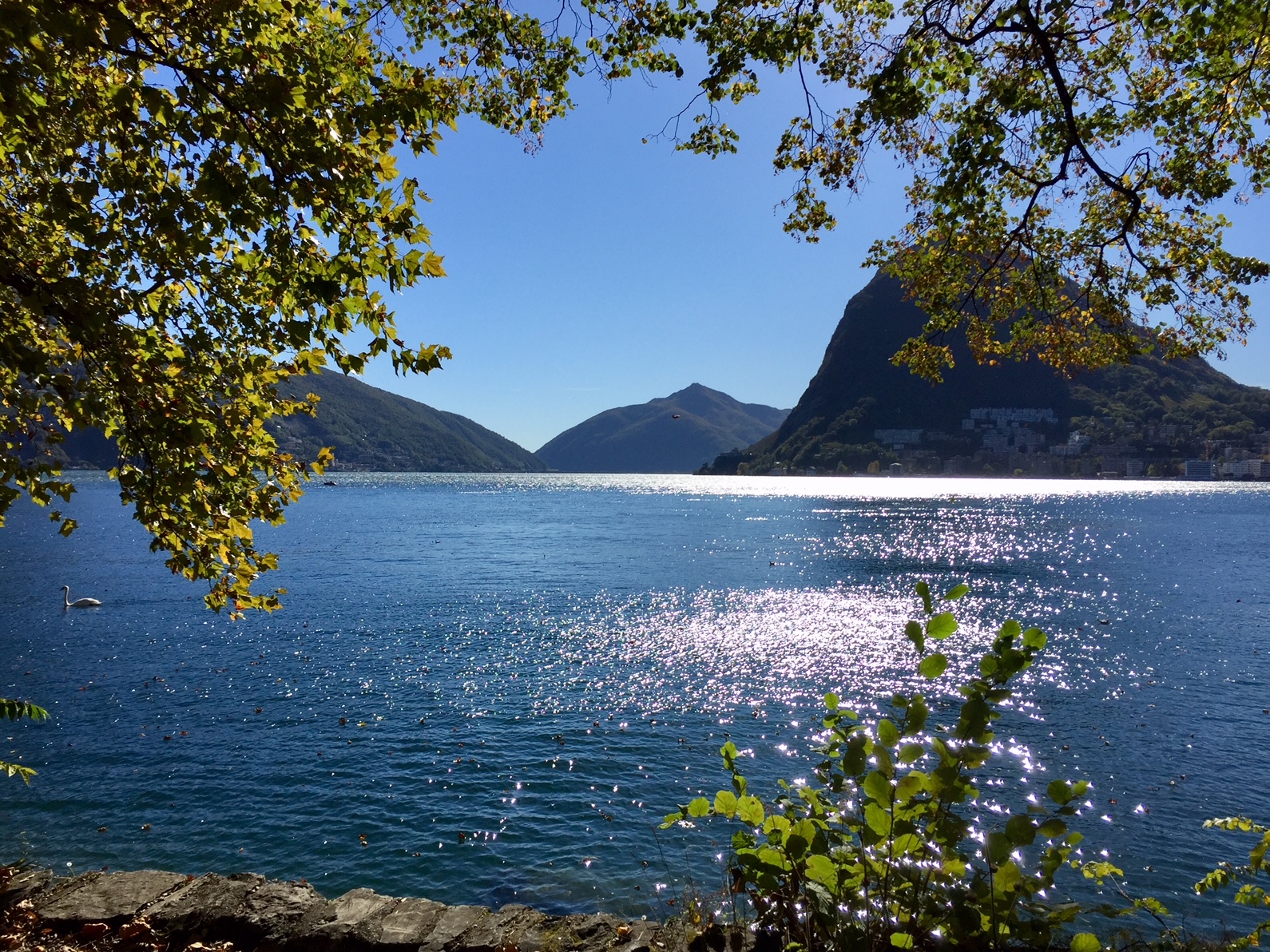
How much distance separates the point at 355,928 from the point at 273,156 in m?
7.83

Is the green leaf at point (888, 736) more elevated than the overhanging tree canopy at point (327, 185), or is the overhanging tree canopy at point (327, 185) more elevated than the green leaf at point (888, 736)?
the overhanging tree canopy at point (327, 185)

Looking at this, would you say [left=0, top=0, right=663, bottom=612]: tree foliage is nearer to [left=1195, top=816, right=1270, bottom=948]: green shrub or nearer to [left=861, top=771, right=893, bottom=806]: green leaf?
[left=861, top=771, right=893, bottom=806]: green leaf

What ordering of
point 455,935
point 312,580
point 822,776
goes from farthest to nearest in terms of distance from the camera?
1. point 312,580
2. point 455,935
3. point 822,776

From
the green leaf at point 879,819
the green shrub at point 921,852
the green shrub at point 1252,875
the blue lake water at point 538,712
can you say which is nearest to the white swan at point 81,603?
the blue lake water at point 538,712

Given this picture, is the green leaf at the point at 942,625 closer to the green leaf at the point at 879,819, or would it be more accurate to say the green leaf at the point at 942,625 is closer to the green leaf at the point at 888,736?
the green leaf at the point at 888,736

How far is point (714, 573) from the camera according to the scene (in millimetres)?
63000

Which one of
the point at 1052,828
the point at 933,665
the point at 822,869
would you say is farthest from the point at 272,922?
the point at 1052,828

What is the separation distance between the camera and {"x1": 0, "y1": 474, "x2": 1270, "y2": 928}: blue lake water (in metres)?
15.0

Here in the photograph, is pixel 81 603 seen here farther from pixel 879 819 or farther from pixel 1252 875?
pixel 1252 875

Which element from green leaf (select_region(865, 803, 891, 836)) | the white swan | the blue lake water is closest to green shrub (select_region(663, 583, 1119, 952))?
green leaf (select_region(865, 803, 891, 836))

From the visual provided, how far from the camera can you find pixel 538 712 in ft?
80.0

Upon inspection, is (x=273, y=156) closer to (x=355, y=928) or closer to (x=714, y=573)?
(x=355, y=928)

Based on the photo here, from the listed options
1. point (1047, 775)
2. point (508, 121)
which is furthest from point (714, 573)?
point (508, 121)

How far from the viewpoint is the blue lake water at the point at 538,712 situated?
1495 centimetres
